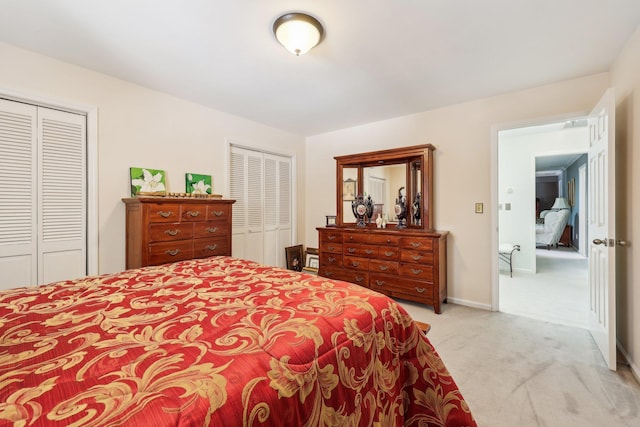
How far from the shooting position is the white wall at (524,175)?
15.5ft

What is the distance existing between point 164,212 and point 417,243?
2.70 m

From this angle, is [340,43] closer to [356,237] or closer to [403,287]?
[356,237]

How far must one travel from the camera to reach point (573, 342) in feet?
7.89

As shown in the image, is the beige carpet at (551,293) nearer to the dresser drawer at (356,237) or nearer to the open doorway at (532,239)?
the open doorway at (532,239)

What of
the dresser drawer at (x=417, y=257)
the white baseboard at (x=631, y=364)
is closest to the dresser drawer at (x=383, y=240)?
the dresser drawer at (x=417, y=257)

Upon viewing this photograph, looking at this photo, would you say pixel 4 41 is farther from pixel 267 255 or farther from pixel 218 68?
pixel 267 255

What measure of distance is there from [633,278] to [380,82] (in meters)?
2.60

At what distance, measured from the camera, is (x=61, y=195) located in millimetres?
2451

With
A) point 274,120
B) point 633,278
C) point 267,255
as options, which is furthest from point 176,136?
point 633,278

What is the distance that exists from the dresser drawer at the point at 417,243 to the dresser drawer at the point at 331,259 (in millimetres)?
912

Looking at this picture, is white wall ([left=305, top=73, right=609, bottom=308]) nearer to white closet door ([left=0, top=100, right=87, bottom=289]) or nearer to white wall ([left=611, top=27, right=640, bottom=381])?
white wall ([left=611, top=27, right=640, bottom=381])

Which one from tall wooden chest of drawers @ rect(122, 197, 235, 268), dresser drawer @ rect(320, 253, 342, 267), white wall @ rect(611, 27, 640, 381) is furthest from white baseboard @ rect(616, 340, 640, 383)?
tall wooden chest of drawers @ rect(122, 197, 235, 268)

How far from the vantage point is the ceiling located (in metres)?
1.76

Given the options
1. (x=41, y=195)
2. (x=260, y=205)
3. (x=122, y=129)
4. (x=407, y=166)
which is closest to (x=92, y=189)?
(x=41, y=195)
